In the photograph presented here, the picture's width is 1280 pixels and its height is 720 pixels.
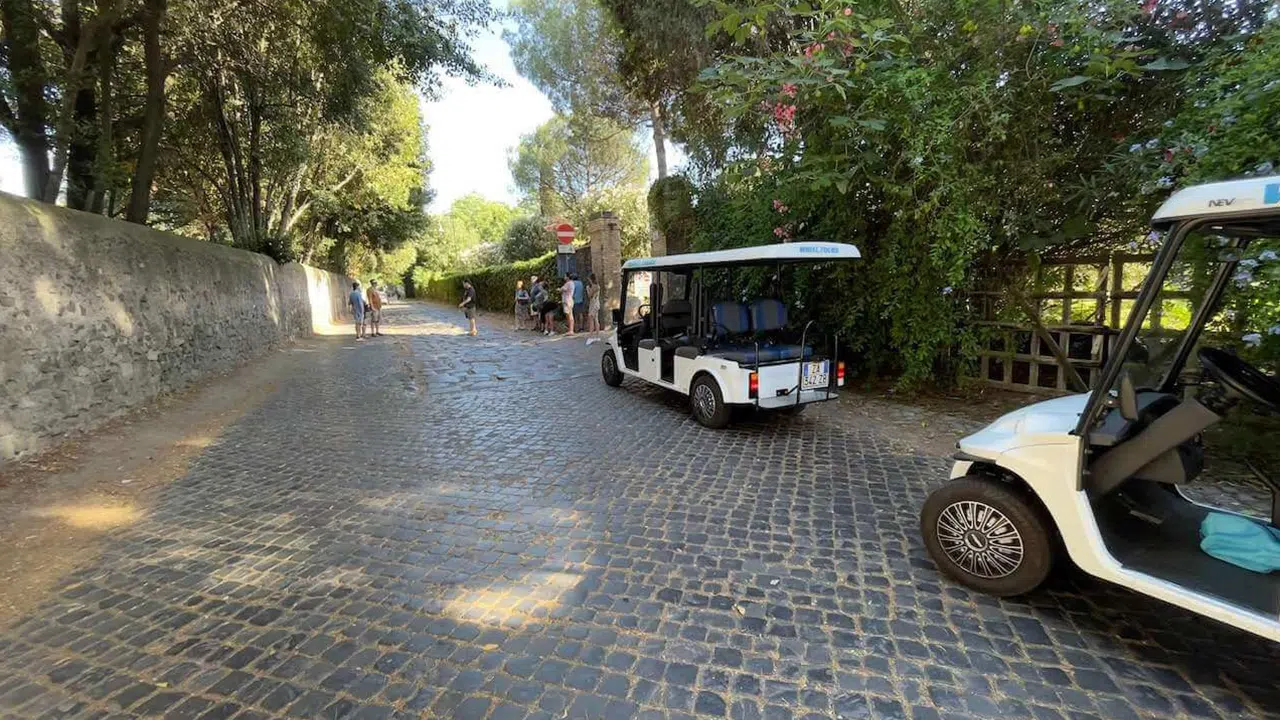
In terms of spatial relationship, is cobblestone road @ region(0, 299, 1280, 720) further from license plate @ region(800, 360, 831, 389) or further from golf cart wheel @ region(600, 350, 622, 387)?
golf cart wheel @ region(600, 350, 622, 387)

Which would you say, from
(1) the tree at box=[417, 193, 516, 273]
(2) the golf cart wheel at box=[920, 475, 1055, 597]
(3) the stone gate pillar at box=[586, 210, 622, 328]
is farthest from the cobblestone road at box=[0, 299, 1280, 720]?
(1) the tree at box=[417, 193, 516, 273]

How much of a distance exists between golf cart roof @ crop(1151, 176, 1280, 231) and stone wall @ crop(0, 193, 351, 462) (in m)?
8.05

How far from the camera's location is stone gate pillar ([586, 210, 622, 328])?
53.1 ft

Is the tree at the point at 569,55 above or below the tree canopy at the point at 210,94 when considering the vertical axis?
above

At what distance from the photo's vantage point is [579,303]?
15.6 m

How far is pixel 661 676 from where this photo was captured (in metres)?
2.40

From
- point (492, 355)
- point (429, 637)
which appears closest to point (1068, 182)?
point (429, 637)

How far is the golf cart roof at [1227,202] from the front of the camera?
2.01 metres

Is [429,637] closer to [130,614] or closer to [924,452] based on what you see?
[130,614]

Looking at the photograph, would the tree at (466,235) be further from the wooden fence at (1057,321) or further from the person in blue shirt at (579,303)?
the wooden fence at (1057,321)

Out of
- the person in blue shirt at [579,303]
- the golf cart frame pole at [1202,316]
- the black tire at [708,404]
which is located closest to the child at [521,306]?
the person in blue shirt at [579,303]

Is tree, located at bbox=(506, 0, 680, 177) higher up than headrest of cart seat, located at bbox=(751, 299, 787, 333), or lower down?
higher up

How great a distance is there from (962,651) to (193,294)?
10.8 m

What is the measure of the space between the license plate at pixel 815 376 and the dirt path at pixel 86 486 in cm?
581
